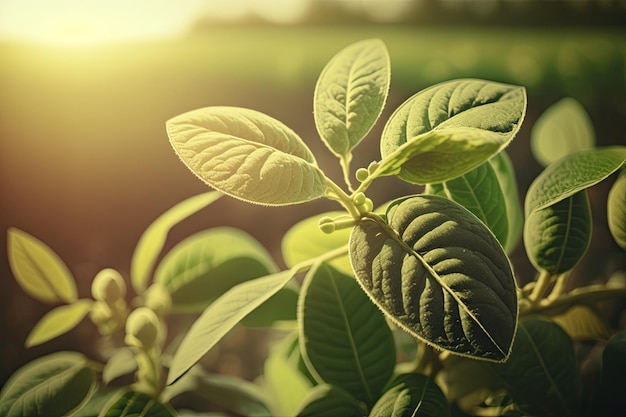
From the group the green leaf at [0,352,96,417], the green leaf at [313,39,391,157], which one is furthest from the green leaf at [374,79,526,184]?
the green leaf at [0,352,96,417]

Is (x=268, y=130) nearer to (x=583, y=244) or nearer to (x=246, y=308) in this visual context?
(x=246, y=308)

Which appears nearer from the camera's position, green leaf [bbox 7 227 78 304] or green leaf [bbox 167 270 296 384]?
green leaf [bbox 167 270 296 384]

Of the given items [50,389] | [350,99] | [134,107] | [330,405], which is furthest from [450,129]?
[134,107]

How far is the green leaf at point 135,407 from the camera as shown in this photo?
1.19 ft

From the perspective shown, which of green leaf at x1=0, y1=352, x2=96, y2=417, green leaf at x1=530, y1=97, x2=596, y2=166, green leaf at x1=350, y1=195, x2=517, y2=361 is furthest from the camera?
green leaf at x1=530, y1=97, x2=596, y2=166

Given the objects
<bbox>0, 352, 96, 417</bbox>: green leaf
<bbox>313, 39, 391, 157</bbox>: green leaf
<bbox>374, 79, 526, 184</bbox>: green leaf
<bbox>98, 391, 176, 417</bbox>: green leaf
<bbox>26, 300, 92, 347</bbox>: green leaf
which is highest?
<bbox>313, 39, 391, 157</bbox>: green leaf

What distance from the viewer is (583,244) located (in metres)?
0.36

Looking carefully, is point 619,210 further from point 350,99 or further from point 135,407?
point 135,407

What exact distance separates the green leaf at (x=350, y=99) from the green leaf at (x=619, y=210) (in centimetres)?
18

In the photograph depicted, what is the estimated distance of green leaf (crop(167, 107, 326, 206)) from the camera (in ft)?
0.92

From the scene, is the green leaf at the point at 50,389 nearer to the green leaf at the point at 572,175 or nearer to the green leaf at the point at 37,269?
the green leaf at the point at 37,269

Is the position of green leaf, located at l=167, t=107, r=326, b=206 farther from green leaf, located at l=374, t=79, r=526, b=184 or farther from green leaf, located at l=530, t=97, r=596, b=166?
green leaf, located at l=530, t=97, r=596, b=166

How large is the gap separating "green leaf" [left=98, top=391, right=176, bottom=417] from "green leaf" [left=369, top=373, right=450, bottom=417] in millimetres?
133

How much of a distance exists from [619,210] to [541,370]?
4.8 inches
